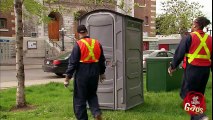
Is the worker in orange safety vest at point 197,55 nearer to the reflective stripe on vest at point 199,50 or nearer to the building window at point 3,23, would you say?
the reflective stripe on vest at point 199,50

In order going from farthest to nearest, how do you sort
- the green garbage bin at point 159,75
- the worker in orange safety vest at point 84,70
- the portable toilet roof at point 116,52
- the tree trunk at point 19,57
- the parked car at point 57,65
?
the parked car at point 57,65
the green garbage bin at point 159,75
the tree trunk at point 19,57
the portable toilet roof at point 116,52
the worker in orange safety vest at point 84,70

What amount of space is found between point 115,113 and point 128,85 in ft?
2.46

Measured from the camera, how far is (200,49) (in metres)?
6.20

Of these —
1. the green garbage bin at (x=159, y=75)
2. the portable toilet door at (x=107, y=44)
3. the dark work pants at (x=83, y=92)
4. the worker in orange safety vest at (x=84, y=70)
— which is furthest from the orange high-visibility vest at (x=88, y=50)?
the green garbage bin at (x=159, y=75)

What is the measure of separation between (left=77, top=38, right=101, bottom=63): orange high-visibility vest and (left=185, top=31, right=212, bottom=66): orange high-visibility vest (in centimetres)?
169

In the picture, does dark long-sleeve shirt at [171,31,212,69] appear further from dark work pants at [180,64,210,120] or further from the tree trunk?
the tree trunk

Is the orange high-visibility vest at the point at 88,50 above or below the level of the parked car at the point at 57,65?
above

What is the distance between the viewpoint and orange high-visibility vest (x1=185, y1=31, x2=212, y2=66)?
20.2 feet

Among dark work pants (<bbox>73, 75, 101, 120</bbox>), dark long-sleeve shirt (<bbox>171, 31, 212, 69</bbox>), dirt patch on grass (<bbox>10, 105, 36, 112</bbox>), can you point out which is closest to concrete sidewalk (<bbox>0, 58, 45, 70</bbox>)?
dirt patch on grass (<bbox>10, 105, 36, 112</bbox>)

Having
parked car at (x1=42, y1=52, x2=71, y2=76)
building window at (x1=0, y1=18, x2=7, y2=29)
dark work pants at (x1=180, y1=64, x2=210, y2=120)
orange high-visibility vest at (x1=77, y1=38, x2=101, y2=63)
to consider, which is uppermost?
building window at (x1=0, y1=18, x2=7, y2=29)

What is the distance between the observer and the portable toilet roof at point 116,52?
8539 mm

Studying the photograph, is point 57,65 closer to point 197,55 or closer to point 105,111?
point 105,111

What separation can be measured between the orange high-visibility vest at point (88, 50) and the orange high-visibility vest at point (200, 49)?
5.56ft

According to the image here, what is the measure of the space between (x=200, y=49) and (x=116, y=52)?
8.89ft
